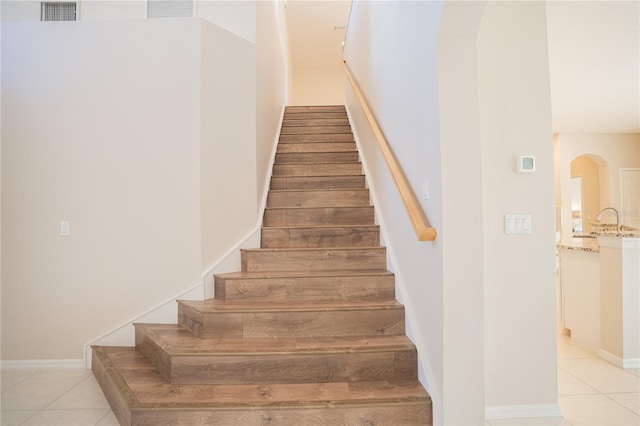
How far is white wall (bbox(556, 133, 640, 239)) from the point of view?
23.2ft

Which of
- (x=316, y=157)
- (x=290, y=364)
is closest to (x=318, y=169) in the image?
(x=316, y=157)

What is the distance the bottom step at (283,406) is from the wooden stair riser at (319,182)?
2026 mm

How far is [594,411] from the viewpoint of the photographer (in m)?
2.13

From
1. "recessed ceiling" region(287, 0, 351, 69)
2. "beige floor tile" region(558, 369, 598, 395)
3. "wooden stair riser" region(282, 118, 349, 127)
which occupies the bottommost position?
"beige floor tile" region(558, 369, 598, 395)

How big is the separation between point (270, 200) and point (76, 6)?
236 centimetres

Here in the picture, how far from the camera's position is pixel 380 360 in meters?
2.00

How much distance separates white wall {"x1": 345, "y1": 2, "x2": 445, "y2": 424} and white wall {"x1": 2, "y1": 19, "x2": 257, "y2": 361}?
4.45ft

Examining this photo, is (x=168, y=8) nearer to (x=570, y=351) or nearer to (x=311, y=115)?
(x=311, y=115)

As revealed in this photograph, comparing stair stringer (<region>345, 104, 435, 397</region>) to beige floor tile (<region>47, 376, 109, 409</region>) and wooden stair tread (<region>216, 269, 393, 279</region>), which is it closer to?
wooden stair tread (<region>216, 269, 393, 279</region>)

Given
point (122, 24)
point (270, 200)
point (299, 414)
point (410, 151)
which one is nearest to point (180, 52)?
point (122, 24)

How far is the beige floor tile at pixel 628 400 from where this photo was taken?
2.18 metres

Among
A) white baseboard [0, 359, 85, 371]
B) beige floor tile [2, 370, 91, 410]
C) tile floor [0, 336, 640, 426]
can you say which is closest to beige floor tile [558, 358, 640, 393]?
tile floor [0, 336, 640, 426]

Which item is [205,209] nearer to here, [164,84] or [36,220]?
[164,84]

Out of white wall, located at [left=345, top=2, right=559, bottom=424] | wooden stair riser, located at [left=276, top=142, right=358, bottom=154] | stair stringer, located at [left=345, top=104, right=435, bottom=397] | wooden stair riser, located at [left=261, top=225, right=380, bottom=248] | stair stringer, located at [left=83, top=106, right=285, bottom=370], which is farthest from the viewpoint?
wooden stair riser, located at [left=276, top=142, right=358, bottom=154]
